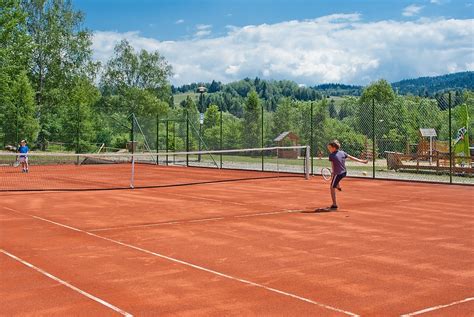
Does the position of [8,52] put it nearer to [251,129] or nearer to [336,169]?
[251,129]

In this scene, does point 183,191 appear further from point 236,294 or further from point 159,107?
point 159,107

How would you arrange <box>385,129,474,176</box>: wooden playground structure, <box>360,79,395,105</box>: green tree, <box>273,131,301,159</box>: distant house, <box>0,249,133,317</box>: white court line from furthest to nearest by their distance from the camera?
<box>360,79,395,105</box>: green tree, <box>273,131,301,159</box>: distant house, <box>385,129,474,176</box>: wooden playground structure, <box>0,249,133,317</box>: white court line

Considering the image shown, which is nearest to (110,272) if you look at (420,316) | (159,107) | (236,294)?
(236,294)

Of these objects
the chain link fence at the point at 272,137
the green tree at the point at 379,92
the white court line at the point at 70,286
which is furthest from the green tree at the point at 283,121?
the green tree at the point at 379,92

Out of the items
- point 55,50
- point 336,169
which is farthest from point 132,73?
point 336,169

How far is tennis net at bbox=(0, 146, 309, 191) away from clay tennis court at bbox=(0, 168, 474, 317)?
21.2ft

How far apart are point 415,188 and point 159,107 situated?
53.4 metres

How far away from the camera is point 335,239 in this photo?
868 cm

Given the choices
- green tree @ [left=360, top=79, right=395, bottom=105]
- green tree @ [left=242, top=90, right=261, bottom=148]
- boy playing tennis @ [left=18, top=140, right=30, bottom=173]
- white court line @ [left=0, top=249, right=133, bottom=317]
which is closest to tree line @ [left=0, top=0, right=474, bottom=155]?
green tree @ [left=242, top=90, right=261, bottom=148]

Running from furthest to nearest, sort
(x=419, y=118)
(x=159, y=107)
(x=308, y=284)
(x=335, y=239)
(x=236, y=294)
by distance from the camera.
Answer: (x=159, y=107) → (x=419, y=118) → (x=335, y=239) → (x=308, y=284) → (x=236, y=294)

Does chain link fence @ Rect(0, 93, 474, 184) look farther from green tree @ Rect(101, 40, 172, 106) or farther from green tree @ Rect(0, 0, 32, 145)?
green tree @ Rect(101, 40, 172, 106)

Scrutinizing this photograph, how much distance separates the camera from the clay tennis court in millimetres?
5277

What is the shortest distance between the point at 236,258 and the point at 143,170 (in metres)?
21.9

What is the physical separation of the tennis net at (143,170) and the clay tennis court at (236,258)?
21.2ft
